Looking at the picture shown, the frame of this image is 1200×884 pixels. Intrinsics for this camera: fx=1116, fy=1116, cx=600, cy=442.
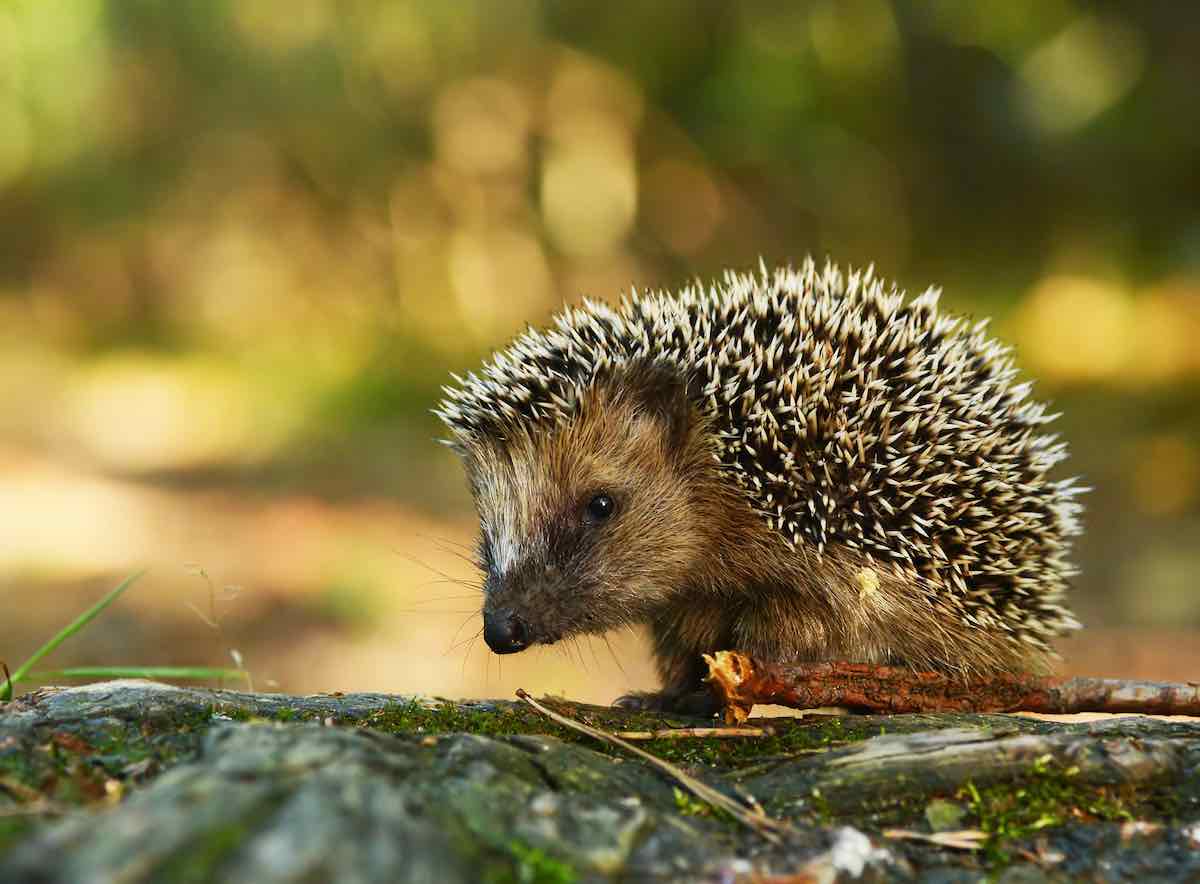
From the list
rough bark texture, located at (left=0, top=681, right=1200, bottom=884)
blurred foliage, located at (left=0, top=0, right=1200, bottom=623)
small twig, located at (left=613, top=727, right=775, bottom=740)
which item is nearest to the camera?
rough bark texture, located at (left=0, top=681, right=1200, bottom=884)

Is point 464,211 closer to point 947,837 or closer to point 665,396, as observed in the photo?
point 665,396

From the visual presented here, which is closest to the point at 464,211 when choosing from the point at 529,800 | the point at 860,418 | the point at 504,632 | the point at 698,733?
the point at 860,418

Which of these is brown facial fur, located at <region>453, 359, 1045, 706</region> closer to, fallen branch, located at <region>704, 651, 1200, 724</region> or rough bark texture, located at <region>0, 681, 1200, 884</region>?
fallen branch, located at <region>704, 651, 1200, 724</region>

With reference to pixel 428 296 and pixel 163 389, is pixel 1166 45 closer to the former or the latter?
pixel 428 296

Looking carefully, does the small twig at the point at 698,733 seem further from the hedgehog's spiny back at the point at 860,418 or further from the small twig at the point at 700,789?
the hedgehog's spiny back at the point at 860,418

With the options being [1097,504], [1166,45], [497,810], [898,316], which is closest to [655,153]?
[1166,45]

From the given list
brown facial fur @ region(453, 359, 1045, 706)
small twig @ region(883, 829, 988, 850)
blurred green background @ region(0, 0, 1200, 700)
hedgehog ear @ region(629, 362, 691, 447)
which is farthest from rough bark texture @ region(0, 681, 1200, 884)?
blurred green background @ region(0, 0, 1200, 700)
